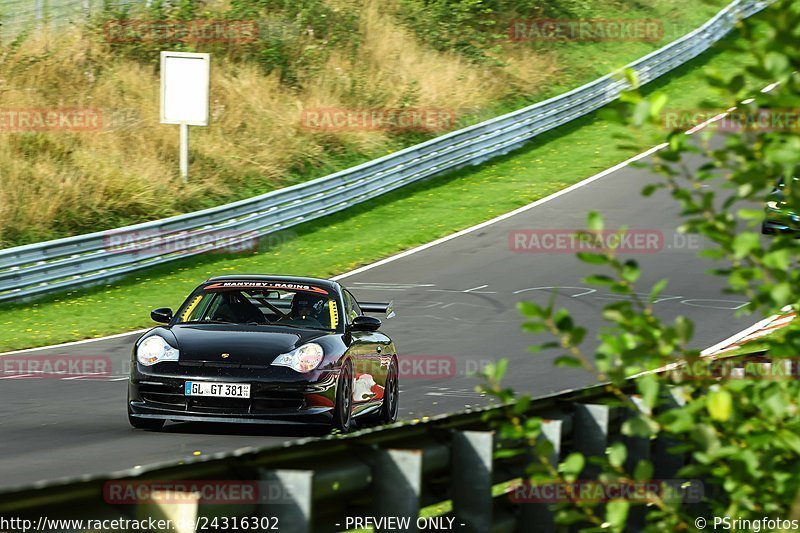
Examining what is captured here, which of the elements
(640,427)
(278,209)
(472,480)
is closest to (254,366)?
(472,480)

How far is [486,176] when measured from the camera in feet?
105

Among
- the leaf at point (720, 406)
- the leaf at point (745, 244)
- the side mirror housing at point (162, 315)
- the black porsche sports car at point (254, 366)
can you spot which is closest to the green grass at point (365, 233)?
the black porsche sports car at point (254, 366)

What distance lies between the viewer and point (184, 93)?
27.0 m

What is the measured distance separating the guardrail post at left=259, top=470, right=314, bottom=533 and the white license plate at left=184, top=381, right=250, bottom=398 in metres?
6.51

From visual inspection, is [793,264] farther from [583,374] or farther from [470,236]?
[470,236]

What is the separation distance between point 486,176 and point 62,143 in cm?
1113

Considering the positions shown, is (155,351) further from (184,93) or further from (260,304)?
(184,93)

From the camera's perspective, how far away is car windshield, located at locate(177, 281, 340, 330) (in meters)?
11.4

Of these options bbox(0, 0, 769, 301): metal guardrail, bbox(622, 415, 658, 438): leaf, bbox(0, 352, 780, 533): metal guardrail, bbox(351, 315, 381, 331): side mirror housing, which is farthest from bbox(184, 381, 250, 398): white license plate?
bbox(622, 415, 658, 438): leaf

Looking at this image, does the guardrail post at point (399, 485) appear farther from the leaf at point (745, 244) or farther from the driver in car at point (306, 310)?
the driver in car at point (306, 310)

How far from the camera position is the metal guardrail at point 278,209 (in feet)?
67.5

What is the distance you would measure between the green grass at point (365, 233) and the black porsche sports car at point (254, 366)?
550 centimetres

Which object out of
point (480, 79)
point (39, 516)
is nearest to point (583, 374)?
→ point (39, 516)

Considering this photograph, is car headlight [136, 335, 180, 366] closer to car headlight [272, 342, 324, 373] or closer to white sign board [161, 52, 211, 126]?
car headlight [272, 342, 324, 373]
